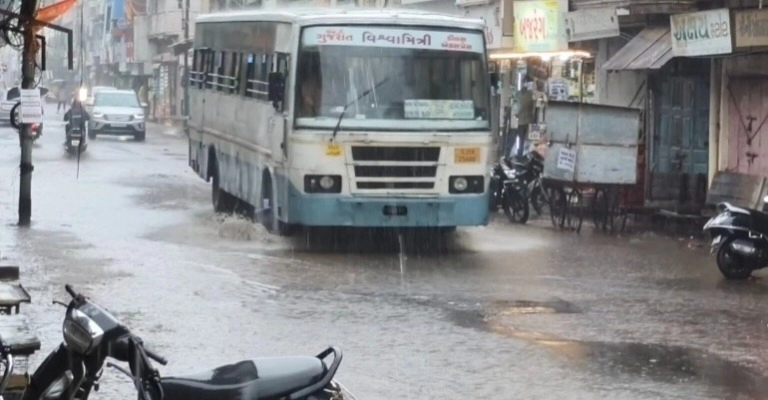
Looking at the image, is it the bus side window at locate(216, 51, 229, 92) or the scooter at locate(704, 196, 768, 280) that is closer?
the scooter at locate(704, 196, 768, 280)

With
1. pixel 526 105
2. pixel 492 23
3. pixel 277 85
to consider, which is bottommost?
pixel 526 105

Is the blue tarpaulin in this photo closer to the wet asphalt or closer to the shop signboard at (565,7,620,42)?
the shop signboard at (565,7,620,42)

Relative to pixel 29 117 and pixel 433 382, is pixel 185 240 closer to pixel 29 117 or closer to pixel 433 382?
pixel 29 117

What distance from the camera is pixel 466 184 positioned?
60.3 ft

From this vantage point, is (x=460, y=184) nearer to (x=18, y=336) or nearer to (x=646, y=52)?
(x=646, y=52)

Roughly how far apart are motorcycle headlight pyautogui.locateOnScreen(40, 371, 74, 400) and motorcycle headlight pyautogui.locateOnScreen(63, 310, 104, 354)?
12 cm

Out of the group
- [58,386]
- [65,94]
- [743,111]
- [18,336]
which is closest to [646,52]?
[743,111]

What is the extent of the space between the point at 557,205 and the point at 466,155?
4707 millimetres

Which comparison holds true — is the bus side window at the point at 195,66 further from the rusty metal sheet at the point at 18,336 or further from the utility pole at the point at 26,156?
the rusty metal sheet at the point at 18,336

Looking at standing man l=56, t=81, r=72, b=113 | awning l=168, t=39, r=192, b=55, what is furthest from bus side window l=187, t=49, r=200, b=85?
standing man l=56, t=81, r=72, b=113

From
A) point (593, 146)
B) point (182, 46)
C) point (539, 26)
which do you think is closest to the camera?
point (593, 146)

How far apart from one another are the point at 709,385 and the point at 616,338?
6.56 ft

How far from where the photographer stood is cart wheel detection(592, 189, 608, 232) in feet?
73.3

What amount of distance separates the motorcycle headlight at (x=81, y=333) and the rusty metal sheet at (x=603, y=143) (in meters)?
16.9
